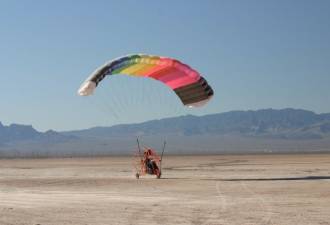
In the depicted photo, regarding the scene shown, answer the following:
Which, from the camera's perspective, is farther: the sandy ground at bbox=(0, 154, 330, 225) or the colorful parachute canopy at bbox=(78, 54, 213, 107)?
the colorful parachute canopy at bbox=(78, 54, 213, 107)

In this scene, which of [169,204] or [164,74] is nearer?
[169,204]

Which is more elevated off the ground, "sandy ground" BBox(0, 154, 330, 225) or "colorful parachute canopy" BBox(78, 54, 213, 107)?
"colorful parachute canopy" BBox(78, 54, 213, 107)

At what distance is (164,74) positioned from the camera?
30.2 metres

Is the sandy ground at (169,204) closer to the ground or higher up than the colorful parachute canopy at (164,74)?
closer to the ground

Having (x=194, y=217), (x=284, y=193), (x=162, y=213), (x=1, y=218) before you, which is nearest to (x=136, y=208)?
(x=162, y=213)

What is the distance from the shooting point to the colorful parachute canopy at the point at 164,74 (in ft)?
93.6

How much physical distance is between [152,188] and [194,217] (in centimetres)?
980

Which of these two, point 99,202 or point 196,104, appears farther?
point 196,104

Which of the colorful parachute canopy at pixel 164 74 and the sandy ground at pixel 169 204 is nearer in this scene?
the sandy ground at pixel 169 204

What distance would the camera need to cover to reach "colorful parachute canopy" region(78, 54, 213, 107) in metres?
28.5

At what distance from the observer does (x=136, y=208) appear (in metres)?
17.8

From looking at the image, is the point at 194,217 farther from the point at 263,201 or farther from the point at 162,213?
the point at 263,201

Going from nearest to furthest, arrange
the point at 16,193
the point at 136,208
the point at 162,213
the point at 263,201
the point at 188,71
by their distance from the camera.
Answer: the point at 162,213
the point at 136,208
the point at 263,201
the point at 16,193
the point at 188,71

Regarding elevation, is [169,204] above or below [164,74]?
below
